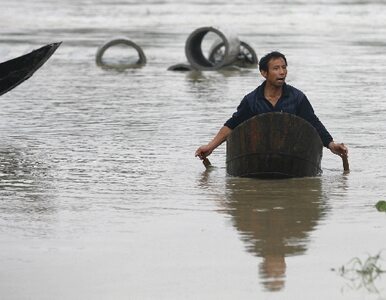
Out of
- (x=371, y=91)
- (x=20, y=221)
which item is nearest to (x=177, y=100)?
(x=371, y=91)

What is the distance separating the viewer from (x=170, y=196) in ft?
42.0

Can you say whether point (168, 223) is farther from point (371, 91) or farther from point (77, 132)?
point (371, 91)

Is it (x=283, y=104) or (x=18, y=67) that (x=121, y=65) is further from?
(x=283, y=104)

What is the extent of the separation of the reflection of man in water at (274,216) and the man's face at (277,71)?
103 cm

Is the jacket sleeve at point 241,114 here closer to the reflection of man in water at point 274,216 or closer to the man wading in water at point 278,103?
the man wading in water at point 278,103

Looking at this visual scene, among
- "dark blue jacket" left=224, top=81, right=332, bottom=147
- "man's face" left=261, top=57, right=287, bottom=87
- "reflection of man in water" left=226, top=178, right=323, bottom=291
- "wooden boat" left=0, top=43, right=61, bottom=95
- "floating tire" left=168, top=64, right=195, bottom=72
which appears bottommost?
"floating tire" left=168, top=64, right=195, bottom=72

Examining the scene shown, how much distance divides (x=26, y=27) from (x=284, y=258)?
3606 centimetres

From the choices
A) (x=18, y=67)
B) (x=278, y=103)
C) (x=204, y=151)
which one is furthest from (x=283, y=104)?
(x=18, y=67)

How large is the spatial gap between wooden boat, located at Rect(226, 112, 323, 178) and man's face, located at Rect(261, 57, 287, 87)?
31cm

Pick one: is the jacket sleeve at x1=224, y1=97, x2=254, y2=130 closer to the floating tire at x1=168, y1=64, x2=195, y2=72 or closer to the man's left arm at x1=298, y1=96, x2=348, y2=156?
the man's left arm at x1=298, y1=96, x2=348, y2=156

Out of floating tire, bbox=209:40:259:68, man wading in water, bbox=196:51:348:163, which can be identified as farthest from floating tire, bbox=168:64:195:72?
man wading in water, bbox=196:51:348:163

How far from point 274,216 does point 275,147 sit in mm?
1864

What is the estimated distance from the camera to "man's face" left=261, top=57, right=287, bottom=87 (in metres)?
12.9

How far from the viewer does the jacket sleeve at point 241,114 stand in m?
13.4
